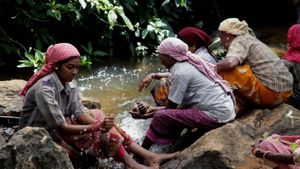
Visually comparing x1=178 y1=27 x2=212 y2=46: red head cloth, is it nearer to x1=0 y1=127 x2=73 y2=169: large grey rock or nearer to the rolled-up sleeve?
the rolled-up sleeve

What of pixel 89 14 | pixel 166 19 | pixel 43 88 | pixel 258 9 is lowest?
pixel 258 9

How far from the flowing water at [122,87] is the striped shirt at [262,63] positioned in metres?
1.43

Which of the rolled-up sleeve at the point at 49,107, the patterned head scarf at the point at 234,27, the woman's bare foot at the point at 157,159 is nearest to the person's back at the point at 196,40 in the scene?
the patterned head scarf at the point at 234,27

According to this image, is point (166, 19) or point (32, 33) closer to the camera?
point (32, 33)

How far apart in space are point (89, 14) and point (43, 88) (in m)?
4.31

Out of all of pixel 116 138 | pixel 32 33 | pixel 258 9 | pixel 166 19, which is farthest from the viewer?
pixel 258 9

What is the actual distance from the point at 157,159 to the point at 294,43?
7.62 ft

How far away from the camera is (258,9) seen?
12.4 metres

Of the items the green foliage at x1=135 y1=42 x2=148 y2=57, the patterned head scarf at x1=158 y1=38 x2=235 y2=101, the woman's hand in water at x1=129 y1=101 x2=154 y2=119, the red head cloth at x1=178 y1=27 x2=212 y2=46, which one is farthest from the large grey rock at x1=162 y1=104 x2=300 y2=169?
the green foliage at x1=135 y1=42 x2=148 y2=57

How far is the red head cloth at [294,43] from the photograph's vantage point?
546 cm

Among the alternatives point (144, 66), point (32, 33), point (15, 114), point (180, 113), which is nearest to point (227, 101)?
point (180, 113)

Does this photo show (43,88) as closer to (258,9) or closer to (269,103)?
(269,103)

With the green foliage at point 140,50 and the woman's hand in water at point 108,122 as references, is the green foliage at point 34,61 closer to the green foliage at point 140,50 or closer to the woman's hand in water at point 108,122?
the green foliage at point 140,50

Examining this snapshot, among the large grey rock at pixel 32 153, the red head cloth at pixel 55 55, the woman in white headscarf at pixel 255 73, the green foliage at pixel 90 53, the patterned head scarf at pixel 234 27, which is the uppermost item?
the red head cloth at pixel 55 55
